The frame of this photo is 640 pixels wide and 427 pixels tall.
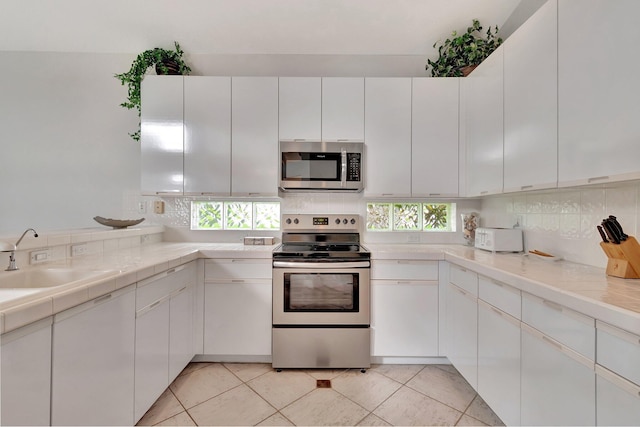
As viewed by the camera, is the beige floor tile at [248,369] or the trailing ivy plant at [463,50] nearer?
the beige floor tile at [248,369]

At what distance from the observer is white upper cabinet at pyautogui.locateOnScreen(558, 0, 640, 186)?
3.51 feet

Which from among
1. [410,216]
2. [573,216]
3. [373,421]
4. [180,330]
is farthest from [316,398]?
[573,216]

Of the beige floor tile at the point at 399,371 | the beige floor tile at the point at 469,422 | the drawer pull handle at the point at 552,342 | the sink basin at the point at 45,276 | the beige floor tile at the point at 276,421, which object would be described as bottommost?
the beige floor tile at the point at 469,422

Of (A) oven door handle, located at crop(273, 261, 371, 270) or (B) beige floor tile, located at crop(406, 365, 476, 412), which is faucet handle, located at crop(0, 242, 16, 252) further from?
(B) beige floor tile, located at crop(406, 365, 476, 412)

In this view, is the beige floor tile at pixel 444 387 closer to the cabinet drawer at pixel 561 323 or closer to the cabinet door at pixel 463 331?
the cabinet door at pixel 463 331

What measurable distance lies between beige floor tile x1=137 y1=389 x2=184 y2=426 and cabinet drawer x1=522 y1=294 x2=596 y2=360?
1982mm

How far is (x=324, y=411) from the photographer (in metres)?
1.63

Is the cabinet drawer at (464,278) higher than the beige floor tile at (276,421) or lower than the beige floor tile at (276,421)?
higher

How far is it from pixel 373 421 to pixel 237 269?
134 centimetres

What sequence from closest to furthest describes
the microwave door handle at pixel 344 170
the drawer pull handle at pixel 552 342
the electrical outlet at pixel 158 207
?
1. the drawer pull handle at pixel 552 342
2. the microwave door handle at pixel 344 170
3. the electrical outlet at pixel 158 207

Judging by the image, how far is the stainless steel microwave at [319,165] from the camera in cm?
232

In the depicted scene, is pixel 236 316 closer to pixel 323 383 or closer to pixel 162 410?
pixel 162 410

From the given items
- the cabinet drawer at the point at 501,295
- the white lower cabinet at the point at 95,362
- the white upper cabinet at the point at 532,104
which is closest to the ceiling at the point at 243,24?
the white upper cabinet at the point at 532,104

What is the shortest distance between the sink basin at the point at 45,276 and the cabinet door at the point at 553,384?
1940 millimetres
